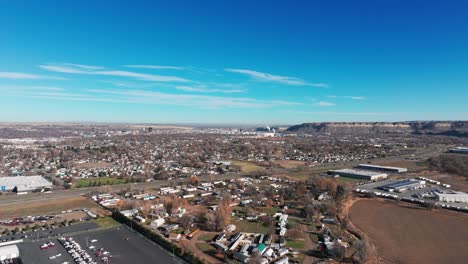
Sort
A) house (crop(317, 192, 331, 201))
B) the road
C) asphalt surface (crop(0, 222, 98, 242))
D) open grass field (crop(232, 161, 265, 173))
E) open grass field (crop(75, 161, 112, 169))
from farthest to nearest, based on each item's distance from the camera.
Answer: open grass field (crop(75, 161, 112, 169)) < open grass field (crop(232, 161, 265, 173)) < the road < house (crop(317, 192, 331, 201)) < asphalt surface (crop(0, 222, 98, 242))

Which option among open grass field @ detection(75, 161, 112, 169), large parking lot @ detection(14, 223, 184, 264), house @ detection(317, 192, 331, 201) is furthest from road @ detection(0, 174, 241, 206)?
house @ detection(317, 192, 331, 201)

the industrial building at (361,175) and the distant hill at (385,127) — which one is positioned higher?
the distant hill at (385,127)

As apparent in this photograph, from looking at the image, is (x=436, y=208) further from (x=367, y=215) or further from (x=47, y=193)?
(x=47, y=193)

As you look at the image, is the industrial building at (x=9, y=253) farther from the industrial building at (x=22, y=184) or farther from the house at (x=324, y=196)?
the house at (x=324, y=196)

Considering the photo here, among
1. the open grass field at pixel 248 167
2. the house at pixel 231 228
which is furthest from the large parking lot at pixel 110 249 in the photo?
the open grass field at pixel 248 167

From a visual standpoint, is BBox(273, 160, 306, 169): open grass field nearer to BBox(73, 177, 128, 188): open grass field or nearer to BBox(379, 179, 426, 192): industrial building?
BBox(379, 179, 426, 192): industrial building

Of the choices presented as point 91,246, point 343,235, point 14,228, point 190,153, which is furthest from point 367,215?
point 190,153
